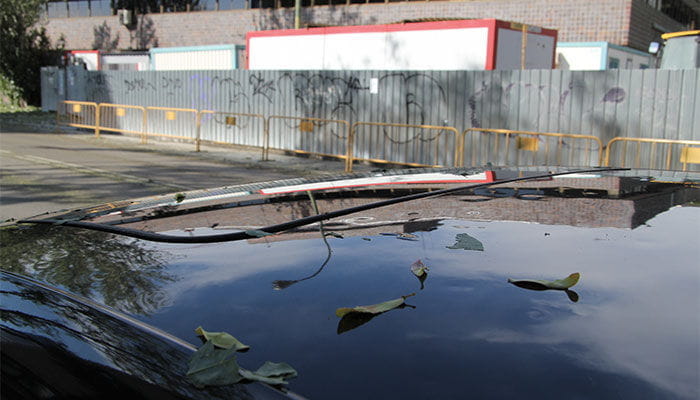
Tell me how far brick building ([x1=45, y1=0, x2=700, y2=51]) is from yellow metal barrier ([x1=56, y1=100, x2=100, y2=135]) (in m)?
8.58

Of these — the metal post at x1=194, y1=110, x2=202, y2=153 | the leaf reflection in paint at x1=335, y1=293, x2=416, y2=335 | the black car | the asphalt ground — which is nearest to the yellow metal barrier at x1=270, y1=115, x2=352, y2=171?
the asphalt ground

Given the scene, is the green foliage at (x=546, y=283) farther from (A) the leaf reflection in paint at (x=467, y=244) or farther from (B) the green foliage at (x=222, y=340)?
(B) the green foliage at (x=222, y=340)

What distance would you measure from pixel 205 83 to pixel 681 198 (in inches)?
731

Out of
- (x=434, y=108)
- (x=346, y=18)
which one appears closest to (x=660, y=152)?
(x=434, y=108)

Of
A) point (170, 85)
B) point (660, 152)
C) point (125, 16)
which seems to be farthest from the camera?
point (125, 16)

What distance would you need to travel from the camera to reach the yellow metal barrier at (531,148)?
1210cm

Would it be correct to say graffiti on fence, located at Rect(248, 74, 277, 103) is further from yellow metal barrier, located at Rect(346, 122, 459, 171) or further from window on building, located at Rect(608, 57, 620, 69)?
window on building, located at Rect(608, 57, 620, 69)

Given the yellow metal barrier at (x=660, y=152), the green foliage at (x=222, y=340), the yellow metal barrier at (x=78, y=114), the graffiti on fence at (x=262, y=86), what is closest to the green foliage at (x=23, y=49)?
the yellow metal barrier at (x=78, y=114)

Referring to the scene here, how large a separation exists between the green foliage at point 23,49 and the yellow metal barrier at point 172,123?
16518 millimetres

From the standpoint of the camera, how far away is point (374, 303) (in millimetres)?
1363

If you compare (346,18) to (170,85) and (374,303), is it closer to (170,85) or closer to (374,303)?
(170,85)

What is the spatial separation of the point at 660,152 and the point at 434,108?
484 cm

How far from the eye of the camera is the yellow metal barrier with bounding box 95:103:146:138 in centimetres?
2117

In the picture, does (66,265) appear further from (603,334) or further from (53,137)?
(53,137)
